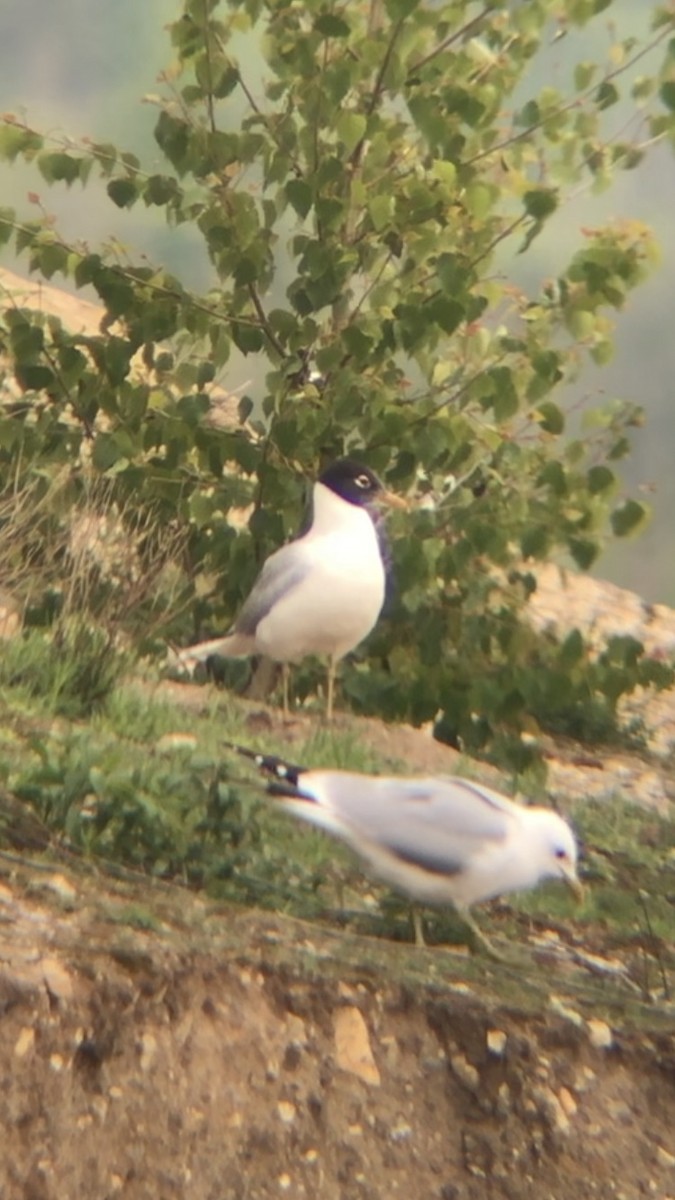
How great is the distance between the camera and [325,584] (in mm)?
5836

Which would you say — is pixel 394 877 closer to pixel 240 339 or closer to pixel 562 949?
pixel 562 949

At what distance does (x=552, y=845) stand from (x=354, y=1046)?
0.67m

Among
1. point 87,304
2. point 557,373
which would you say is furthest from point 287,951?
point 87,304

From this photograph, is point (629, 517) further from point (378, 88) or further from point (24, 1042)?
point (24, 1042)

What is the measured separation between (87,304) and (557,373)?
919 cm

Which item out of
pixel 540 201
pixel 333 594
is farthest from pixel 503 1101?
pixel 540 201

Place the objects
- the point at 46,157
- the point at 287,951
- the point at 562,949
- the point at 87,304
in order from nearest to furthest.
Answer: the point at 287,951 → the point at 562,949 → the point at 46,157 → the point at 87,304

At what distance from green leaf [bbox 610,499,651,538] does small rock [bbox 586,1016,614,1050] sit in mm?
2692

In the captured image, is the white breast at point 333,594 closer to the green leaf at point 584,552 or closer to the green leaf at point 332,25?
the green leaf at point 584,552

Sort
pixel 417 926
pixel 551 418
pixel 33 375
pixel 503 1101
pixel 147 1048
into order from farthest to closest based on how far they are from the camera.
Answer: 1. pixel 33 375
2. pixel 551 418
3. pixel 417 926
4. pixel 503 1101
5. pixel 147 1048

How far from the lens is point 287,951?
3721mm

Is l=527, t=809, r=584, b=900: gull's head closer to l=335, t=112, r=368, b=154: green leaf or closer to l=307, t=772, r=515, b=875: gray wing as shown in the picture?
l=307, t=772, r=515, b=875: gray wing

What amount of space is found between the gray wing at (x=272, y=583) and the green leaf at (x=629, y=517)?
110 centimetres

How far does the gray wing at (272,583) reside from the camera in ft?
19.5
